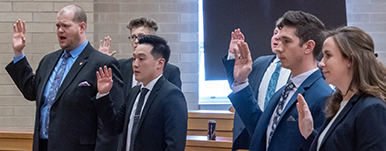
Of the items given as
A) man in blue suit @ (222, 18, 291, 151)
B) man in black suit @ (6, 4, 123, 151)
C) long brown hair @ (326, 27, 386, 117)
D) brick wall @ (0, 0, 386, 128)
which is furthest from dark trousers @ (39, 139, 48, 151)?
brick wall @ (0, 0, 386, 128)

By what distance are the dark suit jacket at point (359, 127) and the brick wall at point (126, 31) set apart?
333cm

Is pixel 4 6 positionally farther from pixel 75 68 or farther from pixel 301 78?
pixel 301 78

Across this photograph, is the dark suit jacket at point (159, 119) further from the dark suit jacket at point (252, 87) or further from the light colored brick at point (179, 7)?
the light colored brick at point (179, 7)

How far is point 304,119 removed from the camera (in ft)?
4.73

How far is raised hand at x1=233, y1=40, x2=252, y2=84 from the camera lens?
179 cm

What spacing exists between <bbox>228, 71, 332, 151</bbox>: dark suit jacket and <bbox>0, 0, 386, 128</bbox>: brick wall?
2.89m

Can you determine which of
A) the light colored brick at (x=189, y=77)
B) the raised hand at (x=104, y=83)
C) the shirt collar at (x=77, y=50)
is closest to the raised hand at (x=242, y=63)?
the raised hand at (x=104, y=83)

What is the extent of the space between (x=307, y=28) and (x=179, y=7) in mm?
3097

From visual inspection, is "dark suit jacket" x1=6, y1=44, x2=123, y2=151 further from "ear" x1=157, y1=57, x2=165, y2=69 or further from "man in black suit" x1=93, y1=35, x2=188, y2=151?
"ear" x1=157, y1=57, x2=165, y2=69

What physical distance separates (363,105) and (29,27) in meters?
4.23

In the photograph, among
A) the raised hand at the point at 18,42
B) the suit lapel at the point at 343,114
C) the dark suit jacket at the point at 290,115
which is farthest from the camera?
the raised hand at the point at 18,42

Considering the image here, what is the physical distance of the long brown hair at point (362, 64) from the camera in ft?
4.23

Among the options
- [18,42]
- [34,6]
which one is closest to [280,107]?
[18,42]

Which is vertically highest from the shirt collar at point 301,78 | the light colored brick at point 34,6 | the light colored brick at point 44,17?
the light colored brick at point 34,6
